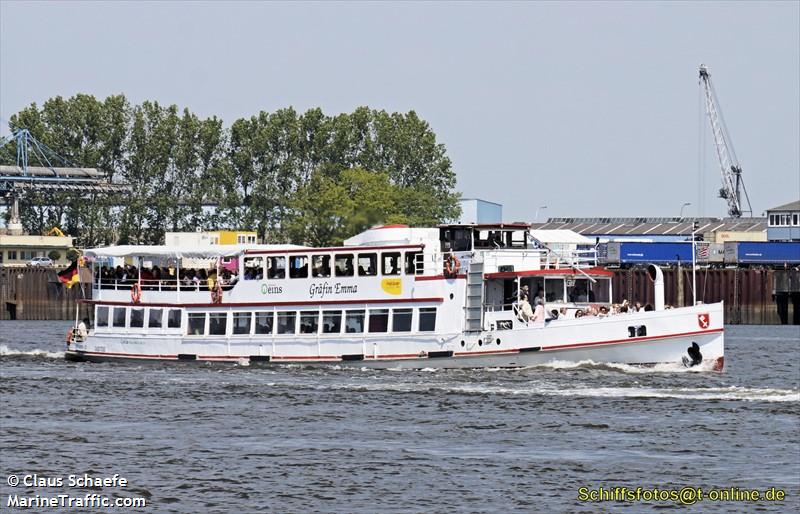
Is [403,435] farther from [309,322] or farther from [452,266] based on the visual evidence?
[309,322]

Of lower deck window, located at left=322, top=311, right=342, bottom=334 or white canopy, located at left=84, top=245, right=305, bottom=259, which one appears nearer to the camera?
lower deck window, located at left=322, top=311, right=342, bottom=334

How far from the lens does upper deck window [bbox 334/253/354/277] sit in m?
58.7

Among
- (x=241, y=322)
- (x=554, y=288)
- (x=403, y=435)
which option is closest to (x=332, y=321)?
(x=241, y=322)

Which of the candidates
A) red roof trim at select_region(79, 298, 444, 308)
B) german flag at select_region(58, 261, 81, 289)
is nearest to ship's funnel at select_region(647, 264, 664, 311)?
red roof trim at select_region(79, 298, 444, 308)

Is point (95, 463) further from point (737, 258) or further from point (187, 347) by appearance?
point (737, 258)

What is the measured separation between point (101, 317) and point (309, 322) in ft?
35.2

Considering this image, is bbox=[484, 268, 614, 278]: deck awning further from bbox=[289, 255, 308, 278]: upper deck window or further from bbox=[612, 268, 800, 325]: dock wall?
bbox=[612, 268, 800, 325]: dock wall

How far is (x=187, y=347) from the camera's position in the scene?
205ft

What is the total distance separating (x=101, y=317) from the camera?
64.9 metres

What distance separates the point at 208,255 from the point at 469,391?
55.0 ft

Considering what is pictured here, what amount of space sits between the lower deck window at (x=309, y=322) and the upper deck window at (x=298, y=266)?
1567 millimetres

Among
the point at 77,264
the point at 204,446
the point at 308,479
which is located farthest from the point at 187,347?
the point at 308,479

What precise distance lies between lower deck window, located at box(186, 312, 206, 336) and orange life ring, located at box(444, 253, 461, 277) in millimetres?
11463

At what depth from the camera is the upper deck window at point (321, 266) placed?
59.3m
